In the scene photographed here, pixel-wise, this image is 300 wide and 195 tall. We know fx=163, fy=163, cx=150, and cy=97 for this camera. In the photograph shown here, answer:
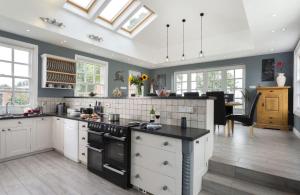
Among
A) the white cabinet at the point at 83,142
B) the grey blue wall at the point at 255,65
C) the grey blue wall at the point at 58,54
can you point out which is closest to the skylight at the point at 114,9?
the grey blue wall at the point at 58,54

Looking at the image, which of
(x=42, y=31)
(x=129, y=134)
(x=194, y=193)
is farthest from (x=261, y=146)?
(x=42, y=31)

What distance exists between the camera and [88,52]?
5.61 m

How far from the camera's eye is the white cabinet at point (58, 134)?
3718mm

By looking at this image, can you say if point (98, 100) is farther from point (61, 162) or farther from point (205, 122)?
point (205, 122)

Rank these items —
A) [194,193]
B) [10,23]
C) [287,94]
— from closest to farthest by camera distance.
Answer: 1. [194,193]
2. [10,23]
3. [287,94]

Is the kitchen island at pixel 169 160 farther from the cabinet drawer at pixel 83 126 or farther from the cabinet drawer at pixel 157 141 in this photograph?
the cabinet drawer at pixel 83 126

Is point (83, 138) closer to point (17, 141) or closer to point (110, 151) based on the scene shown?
point (110, 151)

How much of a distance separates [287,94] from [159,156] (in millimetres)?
5120

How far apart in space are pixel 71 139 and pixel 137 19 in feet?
14.3

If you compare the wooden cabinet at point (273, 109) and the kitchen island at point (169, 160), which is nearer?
the kitchen island at point (169, 160)

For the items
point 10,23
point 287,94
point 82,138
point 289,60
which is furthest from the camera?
point 289,60

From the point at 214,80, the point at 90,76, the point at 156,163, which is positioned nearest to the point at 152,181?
the point at 156,163

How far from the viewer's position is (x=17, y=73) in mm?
4137

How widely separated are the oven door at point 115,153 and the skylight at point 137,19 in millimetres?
4292
